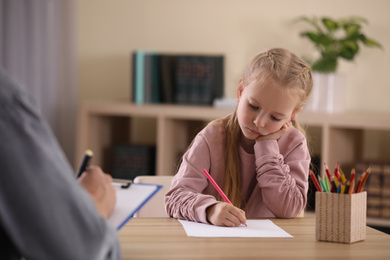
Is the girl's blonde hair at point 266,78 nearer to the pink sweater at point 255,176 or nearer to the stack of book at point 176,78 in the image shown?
the pink sweater at point 255,176

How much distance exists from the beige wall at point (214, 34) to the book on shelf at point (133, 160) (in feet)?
1.51

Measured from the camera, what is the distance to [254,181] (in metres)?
1.69

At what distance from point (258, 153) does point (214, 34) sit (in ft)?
8.11

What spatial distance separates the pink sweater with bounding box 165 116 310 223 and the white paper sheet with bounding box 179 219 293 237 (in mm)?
66

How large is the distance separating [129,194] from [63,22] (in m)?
3.16

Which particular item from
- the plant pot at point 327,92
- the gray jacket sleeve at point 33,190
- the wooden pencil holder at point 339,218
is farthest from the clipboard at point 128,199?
the plant pot at point 327,92

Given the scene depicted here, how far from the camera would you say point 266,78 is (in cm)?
155

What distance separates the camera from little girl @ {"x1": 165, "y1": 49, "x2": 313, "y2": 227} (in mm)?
1533

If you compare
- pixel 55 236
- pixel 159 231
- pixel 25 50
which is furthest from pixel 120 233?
pixel 25 50

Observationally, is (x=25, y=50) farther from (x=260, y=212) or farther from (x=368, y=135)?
(x=260, y=212)

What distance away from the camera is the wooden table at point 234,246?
114 centimetres

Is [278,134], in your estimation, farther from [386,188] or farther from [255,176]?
[386,188]

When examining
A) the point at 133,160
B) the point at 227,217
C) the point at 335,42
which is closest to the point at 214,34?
the point at 335,42

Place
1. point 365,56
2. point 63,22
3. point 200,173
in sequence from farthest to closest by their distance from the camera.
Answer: point 63,22 < point 365,56 < point 200,173
